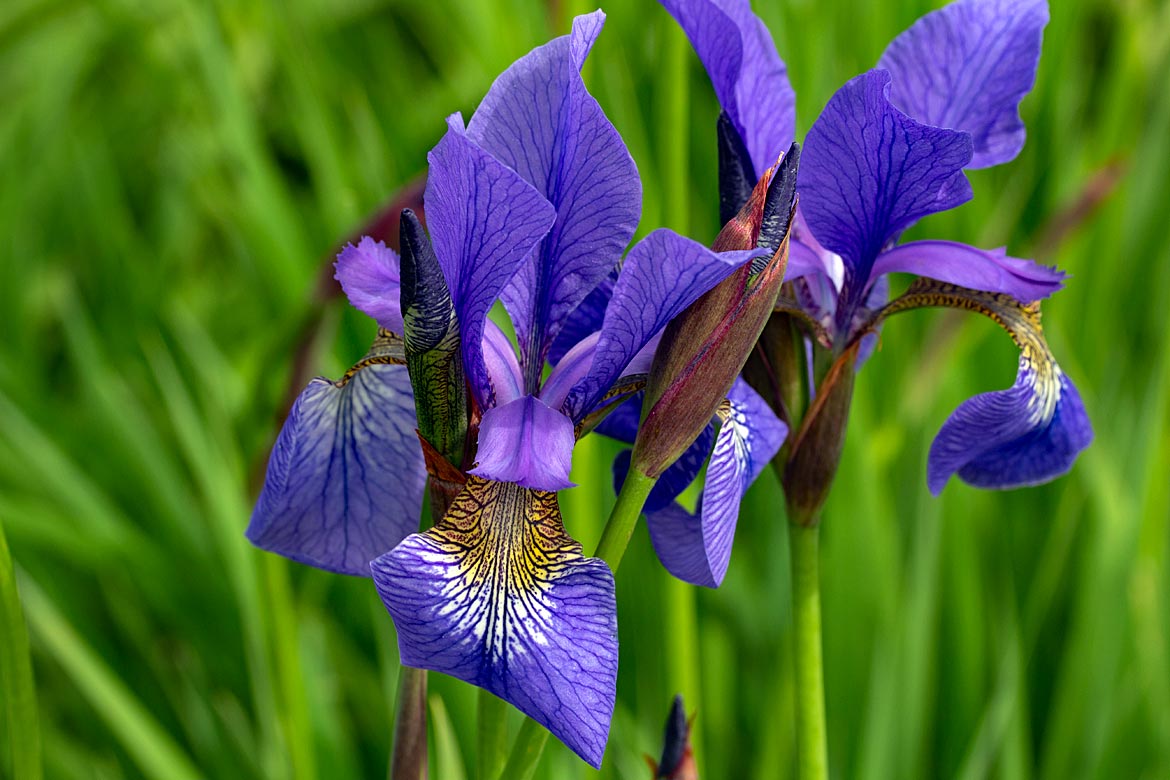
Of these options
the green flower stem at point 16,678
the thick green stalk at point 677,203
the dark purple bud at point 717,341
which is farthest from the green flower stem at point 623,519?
the thick green stalk at point 677,203

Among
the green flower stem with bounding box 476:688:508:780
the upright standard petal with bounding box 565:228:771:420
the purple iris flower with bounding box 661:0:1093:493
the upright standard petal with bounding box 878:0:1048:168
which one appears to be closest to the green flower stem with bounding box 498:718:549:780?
the green flower stem with bounding box 476:688:508:780

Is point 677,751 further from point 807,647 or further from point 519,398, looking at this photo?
point 519,398

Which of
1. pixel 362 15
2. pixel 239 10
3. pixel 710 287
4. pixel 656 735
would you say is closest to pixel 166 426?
pixel 239 10

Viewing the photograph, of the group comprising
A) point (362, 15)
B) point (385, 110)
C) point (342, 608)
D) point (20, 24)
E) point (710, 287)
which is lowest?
point (342, 608)

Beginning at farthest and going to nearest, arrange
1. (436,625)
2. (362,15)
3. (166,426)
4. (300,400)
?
(362,15), (166,426), (300,400), (436,625)

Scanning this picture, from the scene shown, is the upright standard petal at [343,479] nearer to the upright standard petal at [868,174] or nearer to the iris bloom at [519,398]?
the iris bloom at [519,398]

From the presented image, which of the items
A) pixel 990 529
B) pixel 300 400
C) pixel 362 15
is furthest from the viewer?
pixel 362 15

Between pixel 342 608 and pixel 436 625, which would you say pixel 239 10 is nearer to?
pixel 342 608
